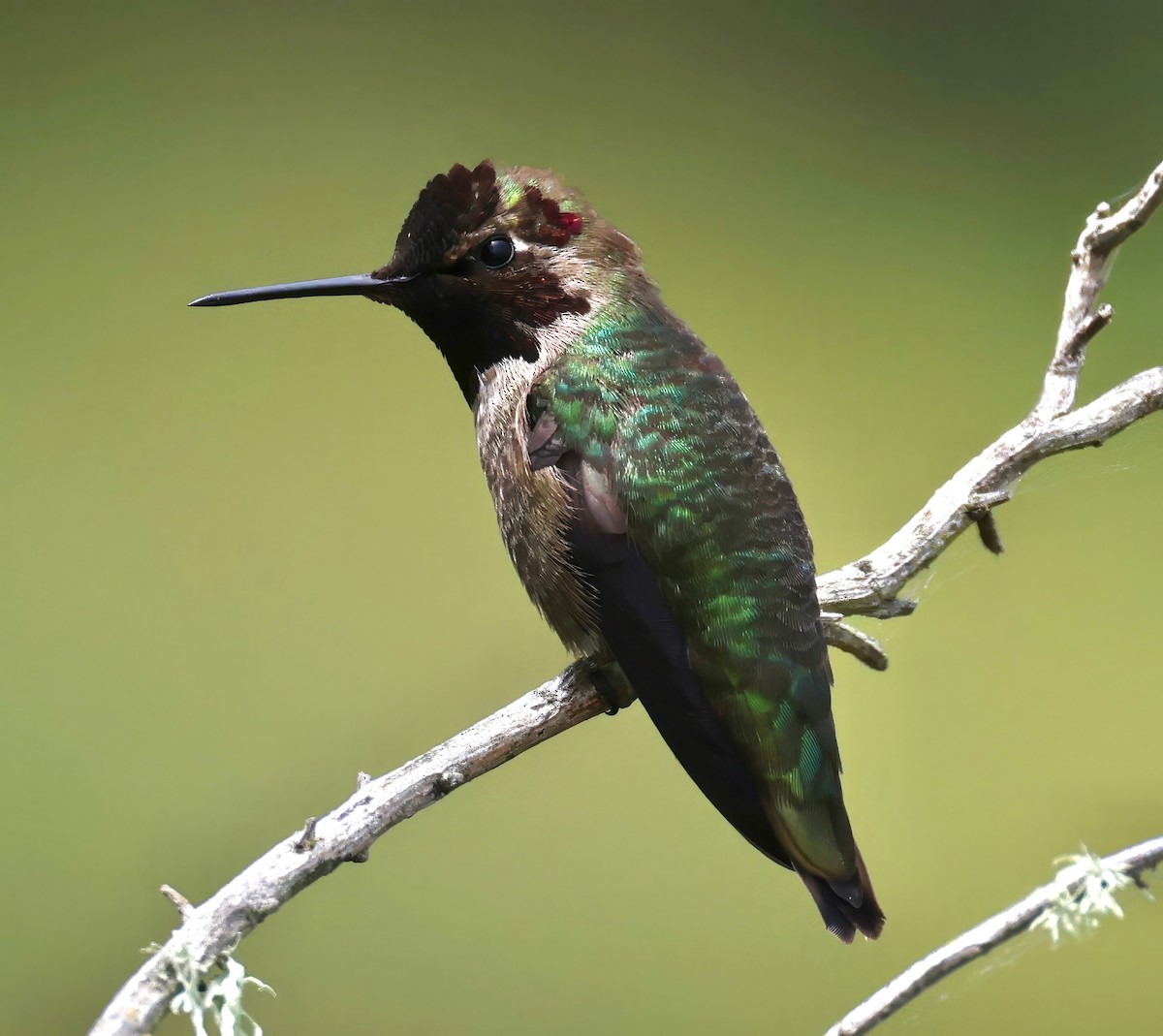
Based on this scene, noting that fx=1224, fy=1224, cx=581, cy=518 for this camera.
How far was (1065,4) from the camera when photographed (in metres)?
2.69

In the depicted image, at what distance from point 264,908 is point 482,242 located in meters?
0.81

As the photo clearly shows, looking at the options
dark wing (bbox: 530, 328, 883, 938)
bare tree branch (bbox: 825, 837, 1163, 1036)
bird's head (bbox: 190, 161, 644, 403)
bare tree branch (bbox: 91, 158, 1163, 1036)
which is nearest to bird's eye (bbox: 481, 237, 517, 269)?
bird's head (bbox: 190, 161, 644, 403)

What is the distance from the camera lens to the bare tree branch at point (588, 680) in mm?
1241

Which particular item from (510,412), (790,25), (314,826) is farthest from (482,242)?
(790,25)

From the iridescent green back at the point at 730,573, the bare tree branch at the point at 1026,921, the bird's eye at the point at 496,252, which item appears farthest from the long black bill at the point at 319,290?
the bare tree branch at the point at 1026,921

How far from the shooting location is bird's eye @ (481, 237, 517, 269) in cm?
152

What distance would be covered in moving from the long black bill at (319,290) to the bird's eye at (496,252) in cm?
10

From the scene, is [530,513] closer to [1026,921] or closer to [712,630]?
[712,630]

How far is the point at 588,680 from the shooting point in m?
1.52

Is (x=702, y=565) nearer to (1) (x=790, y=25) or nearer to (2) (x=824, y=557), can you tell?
(2) (x=824, y=557)

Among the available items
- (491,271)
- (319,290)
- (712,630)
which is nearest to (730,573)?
(712,630)

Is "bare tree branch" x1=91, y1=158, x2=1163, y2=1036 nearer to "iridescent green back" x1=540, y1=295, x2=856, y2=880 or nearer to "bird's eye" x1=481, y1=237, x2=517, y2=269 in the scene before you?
"iridescent green back" x1=540, y1=295, x2=856, y2=880

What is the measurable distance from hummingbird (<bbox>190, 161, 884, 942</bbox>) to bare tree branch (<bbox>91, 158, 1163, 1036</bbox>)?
6.2 inches

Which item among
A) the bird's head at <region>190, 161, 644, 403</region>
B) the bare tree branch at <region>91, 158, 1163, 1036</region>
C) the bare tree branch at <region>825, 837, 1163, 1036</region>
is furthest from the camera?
the bird's head at <region>190, 161, 644, 403</region>
